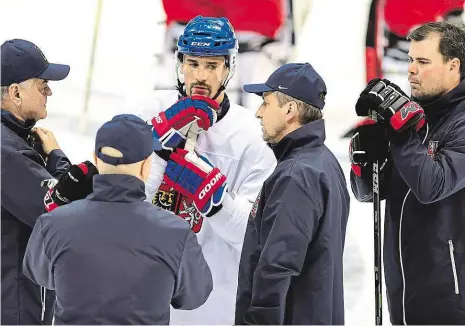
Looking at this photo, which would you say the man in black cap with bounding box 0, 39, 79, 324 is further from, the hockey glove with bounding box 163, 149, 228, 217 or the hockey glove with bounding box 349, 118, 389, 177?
the hockey glove with bounding box 349, 118, 389, 177

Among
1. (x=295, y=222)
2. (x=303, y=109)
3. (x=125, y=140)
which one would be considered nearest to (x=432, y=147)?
(x=303, y=109)

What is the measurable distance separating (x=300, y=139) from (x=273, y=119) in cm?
11

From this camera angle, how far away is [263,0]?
4.65m

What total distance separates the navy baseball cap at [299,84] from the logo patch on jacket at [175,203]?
476mm

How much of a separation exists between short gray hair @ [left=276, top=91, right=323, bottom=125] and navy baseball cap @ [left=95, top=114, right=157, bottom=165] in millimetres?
494

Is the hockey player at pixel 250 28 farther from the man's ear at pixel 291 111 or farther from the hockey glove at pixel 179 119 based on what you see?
the man's ear at pixel 291 111

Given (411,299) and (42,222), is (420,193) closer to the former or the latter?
(411,299)

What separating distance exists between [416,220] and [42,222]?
114cm

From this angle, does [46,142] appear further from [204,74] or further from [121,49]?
[121,49]

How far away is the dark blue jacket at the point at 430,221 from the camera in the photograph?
8.55 ft

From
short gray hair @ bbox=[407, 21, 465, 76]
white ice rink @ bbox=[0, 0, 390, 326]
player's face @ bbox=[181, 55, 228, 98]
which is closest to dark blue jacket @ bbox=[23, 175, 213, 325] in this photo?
player's face @ bbox=[181, 55, 228, 98]

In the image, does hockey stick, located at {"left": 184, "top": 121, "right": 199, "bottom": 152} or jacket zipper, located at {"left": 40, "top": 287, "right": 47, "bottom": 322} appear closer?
jacket zipper, located at {"left": 40, "top": 287, "right": 47, "bottom": 322}

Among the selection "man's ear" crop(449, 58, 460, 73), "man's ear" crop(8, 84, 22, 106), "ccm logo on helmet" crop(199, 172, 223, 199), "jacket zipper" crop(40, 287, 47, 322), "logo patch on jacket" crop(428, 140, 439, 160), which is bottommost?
"jacket zipper" crop(40, 287, 47, 322)

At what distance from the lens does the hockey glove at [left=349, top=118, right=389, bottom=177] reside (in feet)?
9.00
